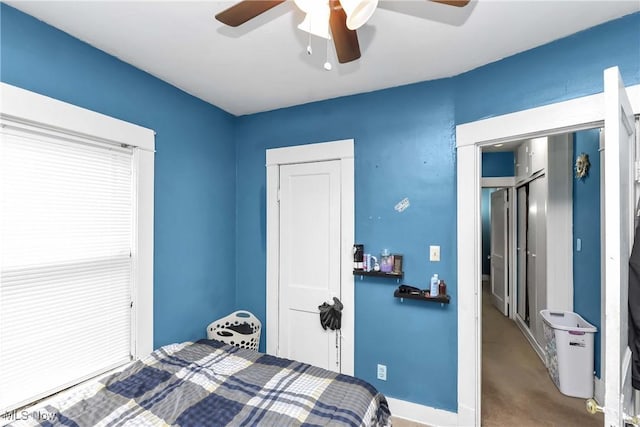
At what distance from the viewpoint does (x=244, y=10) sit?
1.12 metres

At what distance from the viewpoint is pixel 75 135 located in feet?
5.39

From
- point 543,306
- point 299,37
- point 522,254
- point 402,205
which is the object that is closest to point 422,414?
point 402,205

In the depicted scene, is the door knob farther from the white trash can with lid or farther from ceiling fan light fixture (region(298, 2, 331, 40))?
the white trash can with lid

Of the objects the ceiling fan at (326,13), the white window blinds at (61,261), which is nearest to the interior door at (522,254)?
the ceiling fan at (326,13)

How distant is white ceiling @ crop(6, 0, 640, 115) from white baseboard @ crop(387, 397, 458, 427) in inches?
93.9

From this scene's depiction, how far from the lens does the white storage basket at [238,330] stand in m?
2.47

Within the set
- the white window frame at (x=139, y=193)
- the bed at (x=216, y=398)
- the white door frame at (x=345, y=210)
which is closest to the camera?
the bed at (x=216, y=398)

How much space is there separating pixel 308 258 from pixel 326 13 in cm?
187

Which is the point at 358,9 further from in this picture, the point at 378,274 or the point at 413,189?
the point at 378,274

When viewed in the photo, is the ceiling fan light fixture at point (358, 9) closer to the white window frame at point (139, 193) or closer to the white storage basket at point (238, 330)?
the white window frame at point (139, 193)

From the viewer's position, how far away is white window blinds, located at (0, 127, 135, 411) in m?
1.41

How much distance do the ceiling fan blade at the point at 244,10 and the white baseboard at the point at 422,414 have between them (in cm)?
258

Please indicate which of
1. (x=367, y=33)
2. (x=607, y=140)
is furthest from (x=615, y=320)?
(x=367, y=33)

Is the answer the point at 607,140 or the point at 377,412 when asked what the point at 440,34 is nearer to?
the point at 607,140
